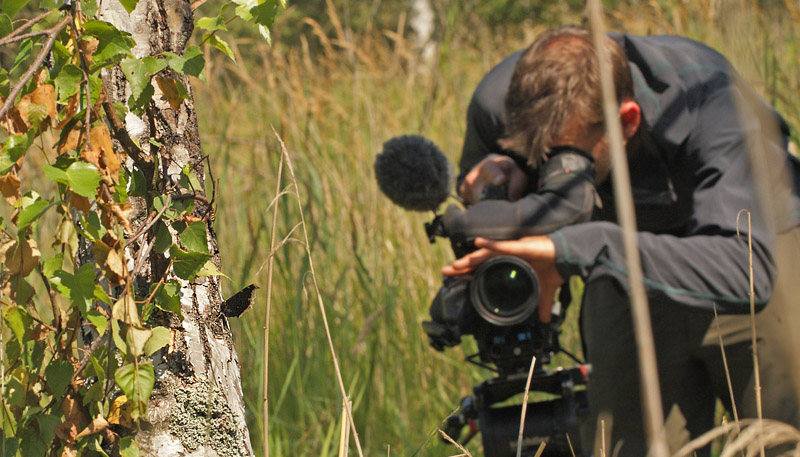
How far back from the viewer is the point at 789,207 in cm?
167

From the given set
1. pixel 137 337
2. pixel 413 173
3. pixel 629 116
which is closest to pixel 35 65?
pixel 137 337

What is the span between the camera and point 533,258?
1454 mm

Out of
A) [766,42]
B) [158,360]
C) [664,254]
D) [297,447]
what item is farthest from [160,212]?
[766,42]

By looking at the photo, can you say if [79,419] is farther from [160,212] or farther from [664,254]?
[664,254]

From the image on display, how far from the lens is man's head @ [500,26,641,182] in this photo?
162 cm

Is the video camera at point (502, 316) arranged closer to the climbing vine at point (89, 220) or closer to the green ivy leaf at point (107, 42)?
the climbing vine at point (89, 220)

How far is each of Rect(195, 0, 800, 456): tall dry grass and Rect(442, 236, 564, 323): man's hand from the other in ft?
1.24

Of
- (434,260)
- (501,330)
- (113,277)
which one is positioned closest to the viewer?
(113,277)

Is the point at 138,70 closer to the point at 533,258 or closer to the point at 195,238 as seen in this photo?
the point at 195,238

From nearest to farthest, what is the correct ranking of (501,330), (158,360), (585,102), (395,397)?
(158,360) → (501,330) → (585,102) → (395,397)

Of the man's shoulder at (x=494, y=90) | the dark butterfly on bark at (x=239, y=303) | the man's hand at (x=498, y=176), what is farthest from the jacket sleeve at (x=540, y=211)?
the dark butterfly on bark at (x=239, y=303)

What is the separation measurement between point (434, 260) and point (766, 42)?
1.43 meters

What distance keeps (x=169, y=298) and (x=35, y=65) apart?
0.25 metres

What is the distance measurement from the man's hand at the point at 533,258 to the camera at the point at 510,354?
1.1 inches
